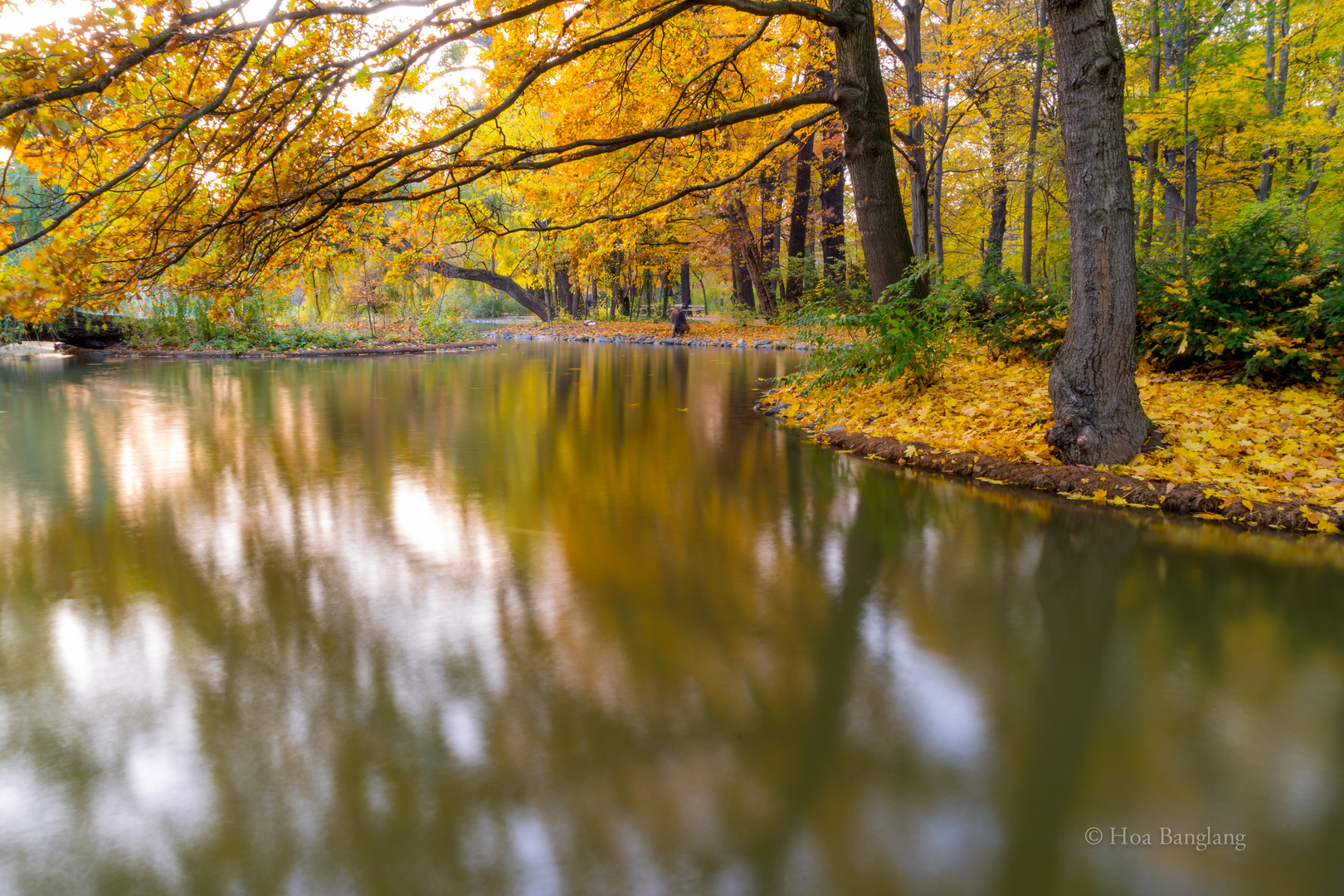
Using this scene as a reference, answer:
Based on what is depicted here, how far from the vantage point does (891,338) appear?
21.9 ft

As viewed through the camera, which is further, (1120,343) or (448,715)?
(1120,343)

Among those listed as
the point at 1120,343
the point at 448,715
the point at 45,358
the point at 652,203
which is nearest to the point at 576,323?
the point at 45,358

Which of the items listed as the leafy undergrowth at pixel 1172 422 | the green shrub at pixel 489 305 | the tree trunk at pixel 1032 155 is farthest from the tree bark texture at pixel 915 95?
the green shrub at pixel 489 305

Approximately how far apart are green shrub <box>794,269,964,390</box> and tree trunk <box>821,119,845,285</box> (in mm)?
13070

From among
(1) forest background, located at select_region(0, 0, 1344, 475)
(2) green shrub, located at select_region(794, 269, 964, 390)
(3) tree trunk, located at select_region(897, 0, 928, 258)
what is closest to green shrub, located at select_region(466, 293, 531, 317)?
(1) forest background, located at select_region(0, 0, 1344, 475)

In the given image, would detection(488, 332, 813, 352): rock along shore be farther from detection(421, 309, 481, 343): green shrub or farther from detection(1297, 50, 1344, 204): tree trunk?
detection(1297, 50, 1344, 204): tree trunk

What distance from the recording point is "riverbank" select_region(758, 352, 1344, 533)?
4184mm

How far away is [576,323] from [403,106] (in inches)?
988

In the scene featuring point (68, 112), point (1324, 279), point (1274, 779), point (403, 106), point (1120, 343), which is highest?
point (403, 106)

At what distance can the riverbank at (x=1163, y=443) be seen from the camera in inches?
165

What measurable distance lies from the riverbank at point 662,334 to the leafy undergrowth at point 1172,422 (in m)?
10.6

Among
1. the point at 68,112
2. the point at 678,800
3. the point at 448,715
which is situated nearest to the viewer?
the point at 678,800

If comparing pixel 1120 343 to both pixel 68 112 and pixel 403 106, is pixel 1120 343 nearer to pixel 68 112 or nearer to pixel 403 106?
pixel 403 106

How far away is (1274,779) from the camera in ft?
6.25
